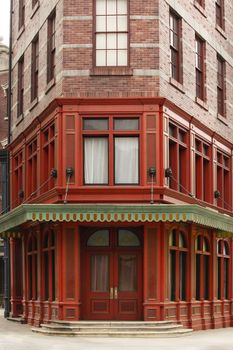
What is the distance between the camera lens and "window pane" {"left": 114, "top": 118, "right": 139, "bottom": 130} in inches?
1057

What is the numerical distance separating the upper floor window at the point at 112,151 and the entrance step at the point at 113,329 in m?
4.23

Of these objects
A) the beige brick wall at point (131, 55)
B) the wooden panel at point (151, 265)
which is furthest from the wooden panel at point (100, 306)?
the beige brick wall at point (131, 55)

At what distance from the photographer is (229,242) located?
3409 centimetres

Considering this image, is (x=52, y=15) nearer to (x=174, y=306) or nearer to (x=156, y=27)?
(x=156, y=27)

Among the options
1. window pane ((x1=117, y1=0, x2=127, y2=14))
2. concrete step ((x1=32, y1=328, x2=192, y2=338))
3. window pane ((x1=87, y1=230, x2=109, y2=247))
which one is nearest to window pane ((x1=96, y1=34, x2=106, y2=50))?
window pane ((x1=117, y1=0, x2=127, y2=14))

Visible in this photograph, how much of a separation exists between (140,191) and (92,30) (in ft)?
17.2

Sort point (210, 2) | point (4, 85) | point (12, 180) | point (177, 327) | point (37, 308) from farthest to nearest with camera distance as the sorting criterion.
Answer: point (4, 85), point (12, 180), point (210, 2), point (37, 308), point (177, 327)

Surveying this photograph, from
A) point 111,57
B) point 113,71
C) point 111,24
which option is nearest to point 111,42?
point 111,57

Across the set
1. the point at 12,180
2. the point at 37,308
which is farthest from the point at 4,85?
the point at 37,308

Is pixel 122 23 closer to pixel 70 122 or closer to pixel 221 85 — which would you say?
pixel 70 122

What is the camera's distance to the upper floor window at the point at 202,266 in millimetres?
29797

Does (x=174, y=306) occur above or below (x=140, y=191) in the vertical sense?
below

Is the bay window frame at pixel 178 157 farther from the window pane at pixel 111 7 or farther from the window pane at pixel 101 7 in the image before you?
the window pane at pixel 101 7

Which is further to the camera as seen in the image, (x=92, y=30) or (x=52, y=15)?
(x=52, y=15)
